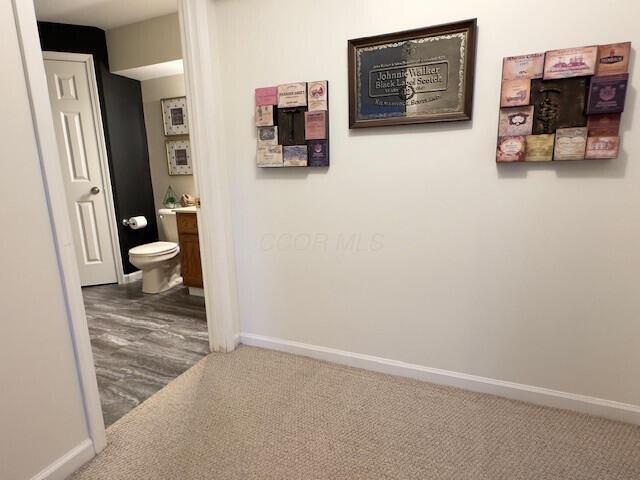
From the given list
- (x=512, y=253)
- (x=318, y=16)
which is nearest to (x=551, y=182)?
(x=512, y=253)

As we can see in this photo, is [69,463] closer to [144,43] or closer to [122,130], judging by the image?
[122,130]

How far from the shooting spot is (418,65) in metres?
1.61

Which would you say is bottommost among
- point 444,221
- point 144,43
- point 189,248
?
point 189,248

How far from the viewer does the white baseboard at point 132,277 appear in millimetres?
3635

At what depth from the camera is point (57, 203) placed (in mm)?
1299

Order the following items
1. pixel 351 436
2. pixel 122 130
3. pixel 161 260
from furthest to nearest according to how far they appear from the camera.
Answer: pixel 122 130 < pixel 161 260 < pixel 351 436

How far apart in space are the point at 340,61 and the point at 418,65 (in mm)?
373

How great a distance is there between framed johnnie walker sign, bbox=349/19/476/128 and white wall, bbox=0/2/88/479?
128 centimetres

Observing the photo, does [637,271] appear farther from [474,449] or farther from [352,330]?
[352,330]

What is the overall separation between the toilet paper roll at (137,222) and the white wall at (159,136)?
0.29 m

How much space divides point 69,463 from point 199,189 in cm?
133

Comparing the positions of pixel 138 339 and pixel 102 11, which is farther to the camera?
pixel 102 11

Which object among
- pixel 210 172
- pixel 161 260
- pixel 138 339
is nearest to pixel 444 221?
pixel 210 172

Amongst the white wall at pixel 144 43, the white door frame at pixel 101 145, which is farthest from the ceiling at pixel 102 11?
the white door frame at pixel 101 145
